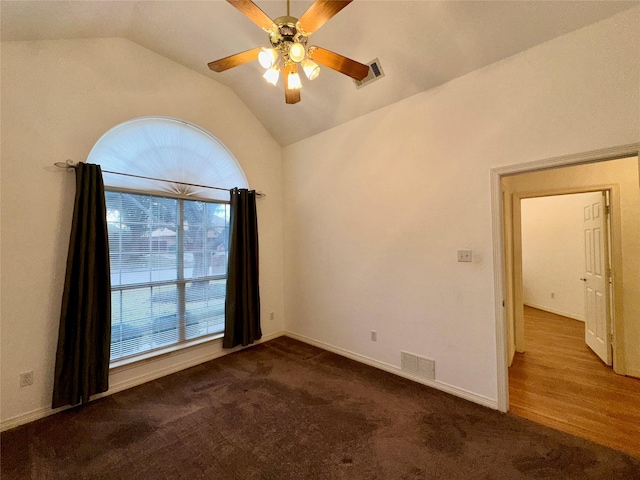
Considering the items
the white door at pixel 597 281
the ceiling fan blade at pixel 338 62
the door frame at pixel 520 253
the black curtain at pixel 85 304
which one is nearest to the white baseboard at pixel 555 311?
the white door at pixel 597 281

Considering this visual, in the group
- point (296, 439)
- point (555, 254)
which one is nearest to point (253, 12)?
point (296, 439)

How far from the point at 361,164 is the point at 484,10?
1628 mm

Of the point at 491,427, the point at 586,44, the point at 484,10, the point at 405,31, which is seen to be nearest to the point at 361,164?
the point at 405,31

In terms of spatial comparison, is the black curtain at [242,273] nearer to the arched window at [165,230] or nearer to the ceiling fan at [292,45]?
the arched window at [165,230]

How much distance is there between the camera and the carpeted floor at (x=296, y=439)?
1.67 meters

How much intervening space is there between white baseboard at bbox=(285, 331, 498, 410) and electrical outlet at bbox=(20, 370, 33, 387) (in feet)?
9.02

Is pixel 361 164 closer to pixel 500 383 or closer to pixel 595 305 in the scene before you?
pixel 500 383

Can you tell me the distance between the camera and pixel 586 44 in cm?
187

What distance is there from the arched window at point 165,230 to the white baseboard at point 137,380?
24 centimetres

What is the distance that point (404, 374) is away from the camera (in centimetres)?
282

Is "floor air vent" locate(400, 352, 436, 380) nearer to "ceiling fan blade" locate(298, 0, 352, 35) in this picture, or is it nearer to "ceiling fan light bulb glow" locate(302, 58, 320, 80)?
"ceiling fan light bulb glow" locate(302, 58, 320, 80)

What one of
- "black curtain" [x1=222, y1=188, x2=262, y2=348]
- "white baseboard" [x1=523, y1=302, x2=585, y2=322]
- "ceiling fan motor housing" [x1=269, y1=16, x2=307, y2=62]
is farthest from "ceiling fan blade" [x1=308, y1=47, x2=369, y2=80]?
"white baseboard" [x1=523, y1=302, x2=585, y2=322]

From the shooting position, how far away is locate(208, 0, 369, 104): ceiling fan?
4.79 ft

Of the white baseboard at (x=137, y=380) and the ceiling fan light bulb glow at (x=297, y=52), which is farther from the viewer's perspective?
the white baseboard at (x=137, y=380)
